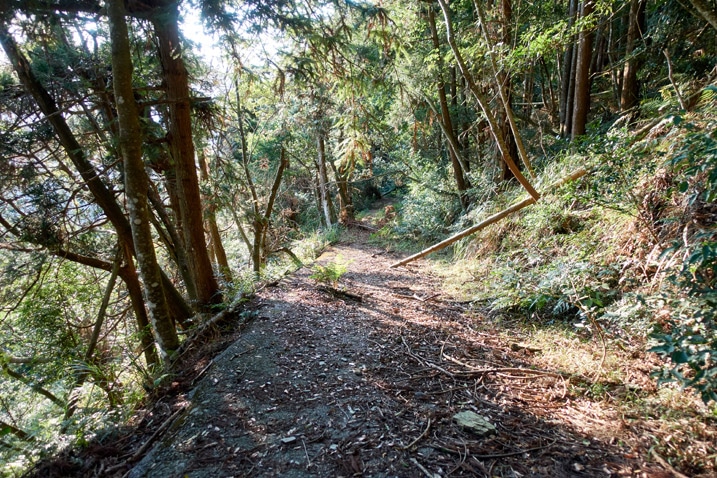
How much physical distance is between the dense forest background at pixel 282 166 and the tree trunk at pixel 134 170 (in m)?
0.01

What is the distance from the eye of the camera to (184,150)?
450 cm

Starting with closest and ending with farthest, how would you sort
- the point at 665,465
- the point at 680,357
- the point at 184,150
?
the point at 680,357 → the point at 665,465 → the point at 184,150

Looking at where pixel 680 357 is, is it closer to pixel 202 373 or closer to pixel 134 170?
pixel 202 373

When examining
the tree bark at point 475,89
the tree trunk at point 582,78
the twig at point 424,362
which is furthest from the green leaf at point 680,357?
the tree trunk at point 582,78

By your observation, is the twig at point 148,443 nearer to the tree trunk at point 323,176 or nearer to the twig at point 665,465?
the twig at point 665,465

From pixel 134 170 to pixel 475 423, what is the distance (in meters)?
3.57

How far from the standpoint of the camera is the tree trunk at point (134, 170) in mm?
2882

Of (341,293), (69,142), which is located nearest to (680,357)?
(341,293)

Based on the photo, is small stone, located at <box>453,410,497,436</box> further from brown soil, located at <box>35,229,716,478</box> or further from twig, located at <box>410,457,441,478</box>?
twig, located at <box>410,457,441,478</box>

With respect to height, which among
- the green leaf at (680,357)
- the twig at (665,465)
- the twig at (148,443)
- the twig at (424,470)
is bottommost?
the twig at (665,465)

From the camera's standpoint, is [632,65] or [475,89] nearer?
[475,89]

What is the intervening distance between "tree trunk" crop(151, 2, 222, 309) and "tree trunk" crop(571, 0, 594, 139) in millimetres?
5869

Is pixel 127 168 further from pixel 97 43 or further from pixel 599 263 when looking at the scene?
pixel 599 263

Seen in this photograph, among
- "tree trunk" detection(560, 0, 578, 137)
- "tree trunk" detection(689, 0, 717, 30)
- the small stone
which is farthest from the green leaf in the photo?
"tree trunk" detection(560, 0, 578, 137)
